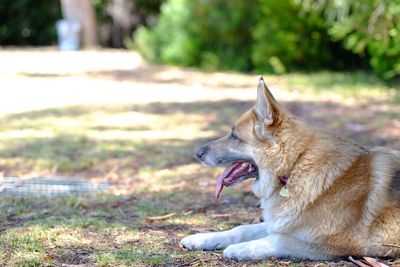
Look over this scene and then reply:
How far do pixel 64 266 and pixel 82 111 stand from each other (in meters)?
7.63

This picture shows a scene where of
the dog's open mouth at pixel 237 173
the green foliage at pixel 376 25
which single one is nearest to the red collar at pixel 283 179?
the dog's open mouth at pixel 237 173

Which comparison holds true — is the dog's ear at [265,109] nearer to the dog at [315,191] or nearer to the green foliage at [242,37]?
the dog at [315,191]

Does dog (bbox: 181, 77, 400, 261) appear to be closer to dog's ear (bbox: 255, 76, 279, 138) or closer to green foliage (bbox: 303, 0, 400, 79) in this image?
dog's ear (bbox: 255, 76, 279, 138)

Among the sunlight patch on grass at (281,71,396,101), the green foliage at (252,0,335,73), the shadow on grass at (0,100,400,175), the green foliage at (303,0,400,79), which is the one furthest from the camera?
the green foliage at (252,0,335,73)

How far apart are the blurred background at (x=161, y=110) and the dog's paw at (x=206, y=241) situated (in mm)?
129

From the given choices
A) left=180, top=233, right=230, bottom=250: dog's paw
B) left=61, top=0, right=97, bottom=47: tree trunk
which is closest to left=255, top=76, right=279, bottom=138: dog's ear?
left=180, top=233, right=230, bottom=250: dog's paw

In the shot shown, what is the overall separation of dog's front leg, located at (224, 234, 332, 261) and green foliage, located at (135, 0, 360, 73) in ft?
35.7

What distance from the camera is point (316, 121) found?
10195 mm

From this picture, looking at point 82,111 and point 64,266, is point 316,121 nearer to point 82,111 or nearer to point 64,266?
point 82,111

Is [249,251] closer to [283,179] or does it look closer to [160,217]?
[283,179]

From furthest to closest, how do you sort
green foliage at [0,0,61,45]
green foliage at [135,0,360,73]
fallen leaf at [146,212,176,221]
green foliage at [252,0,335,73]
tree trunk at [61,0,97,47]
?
green foliage at [0,0,61,45] → tree trunk at [61,0,97,47] → green foliage at [135,0,360,73] → green foliage at [252,0,335,73] → fallen leaf at [146,212,176,221]

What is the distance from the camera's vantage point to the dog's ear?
436 cm

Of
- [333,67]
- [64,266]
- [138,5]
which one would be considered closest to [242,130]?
[64,266]

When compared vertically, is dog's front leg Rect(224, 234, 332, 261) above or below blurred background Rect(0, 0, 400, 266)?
above
